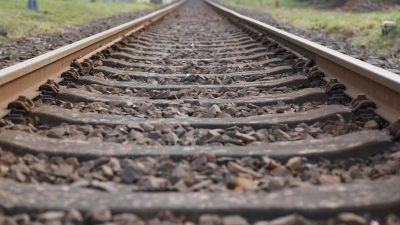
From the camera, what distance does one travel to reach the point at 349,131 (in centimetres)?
323

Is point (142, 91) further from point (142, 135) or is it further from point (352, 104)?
point (352, 104)

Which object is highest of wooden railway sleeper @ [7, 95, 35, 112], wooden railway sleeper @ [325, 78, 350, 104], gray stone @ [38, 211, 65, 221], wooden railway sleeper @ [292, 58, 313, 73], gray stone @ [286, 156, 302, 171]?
gray stone @ [38, 211, 65, 221]

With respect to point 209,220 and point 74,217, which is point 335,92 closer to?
point 209,220

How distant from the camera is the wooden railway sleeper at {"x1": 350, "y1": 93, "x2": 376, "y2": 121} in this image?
11.3 ft

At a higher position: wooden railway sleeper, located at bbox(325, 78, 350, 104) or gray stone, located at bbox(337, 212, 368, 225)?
gray stone, located at bbox(337, 212, 368, 225)

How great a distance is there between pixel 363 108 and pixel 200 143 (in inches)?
43.7

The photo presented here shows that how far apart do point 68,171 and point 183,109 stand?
1459mm

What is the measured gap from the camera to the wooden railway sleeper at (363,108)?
3.44m

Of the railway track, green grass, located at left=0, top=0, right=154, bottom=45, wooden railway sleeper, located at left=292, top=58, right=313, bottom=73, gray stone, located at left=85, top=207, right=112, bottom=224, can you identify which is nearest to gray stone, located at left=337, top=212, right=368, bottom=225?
the railway track

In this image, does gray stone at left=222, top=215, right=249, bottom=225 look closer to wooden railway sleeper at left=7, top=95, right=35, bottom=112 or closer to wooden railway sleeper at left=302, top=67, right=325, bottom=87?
wooden railway sleeper at left=7, top=95, right=35, bottom=112

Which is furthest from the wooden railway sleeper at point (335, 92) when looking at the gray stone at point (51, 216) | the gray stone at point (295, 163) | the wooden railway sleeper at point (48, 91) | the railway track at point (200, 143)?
the gray stone at point (51, 216)

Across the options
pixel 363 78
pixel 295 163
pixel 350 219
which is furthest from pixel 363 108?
pixel 350 219

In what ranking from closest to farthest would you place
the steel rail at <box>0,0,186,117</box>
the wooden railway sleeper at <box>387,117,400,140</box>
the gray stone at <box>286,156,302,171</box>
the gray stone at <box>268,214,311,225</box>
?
1. the gray stone at <box>268,214,311,225</box>
2. the gray stone at <box>286,156,302,171</box>
3. the wooden railway sleeper at <box>387,117,400,140</box>
4. the steel rail at <box>0,0,186,117</box>

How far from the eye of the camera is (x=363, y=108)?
354cm
